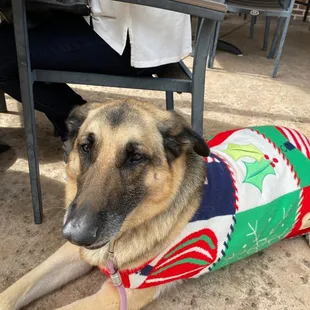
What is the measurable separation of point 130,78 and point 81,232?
113 cm

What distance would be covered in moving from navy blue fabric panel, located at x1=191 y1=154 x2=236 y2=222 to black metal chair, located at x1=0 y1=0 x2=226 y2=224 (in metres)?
0.54

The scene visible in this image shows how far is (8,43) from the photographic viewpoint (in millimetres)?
2219

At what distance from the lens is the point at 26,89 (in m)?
1.97

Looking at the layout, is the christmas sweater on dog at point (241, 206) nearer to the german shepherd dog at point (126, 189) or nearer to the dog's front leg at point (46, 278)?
the german shepherd dog at point (126, 189)

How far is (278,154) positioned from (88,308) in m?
1.28

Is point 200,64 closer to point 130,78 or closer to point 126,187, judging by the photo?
point 130,78

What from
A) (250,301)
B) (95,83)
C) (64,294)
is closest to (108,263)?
(64,294)

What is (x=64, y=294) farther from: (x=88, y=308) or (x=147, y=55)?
(x=147, y=55)

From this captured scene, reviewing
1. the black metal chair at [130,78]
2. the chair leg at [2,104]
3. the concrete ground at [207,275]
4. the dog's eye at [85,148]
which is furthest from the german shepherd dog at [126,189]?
the chair leg at [2,104]

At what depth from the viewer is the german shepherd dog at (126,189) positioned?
58.9 inches

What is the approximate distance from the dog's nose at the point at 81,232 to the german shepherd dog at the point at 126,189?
0.03 metres

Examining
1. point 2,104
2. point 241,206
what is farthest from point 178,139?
point 2,104

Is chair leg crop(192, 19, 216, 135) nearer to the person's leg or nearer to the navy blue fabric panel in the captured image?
the navy blue fabric panel

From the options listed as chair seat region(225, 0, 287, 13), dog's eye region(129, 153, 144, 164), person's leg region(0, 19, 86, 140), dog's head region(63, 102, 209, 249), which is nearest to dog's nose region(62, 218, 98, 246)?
dog's head region(63, 102, 209, 249)
